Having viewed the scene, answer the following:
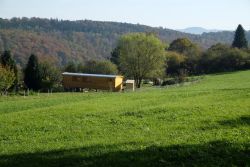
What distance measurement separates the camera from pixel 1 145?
12.3 meters

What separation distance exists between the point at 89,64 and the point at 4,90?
33.7m

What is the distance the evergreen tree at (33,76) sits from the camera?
6731 centimetres

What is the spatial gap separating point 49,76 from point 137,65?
51.8 feet

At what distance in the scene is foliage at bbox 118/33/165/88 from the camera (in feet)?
232

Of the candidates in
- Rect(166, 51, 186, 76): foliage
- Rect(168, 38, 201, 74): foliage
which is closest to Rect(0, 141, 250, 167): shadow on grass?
Rect(166, 51, 186, 76): foliage

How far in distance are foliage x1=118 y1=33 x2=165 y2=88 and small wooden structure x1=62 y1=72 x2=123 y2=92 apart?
9.82 meters

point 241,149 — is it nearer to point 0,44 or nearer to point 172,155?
point 172,155

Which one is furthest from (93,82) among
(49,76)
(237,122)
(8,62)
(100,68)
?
(237,122)

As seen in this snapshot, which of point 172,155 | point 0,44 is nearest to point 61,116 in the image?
point 172,155

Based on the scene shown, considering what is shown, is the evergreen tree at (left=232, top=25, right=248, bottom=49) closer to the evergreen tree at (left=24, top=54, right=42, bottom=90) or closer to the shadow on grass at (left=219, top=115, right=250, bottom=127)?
the evergreen tree at (left=24, top=54, right=42, bottom=90)

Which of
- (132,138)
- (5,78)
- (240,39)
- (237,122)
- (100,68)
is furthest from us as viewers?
(240,39)

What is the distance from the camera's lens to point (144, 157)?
31.2 feet

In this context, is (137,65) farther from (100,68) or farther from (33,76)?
(33,76)

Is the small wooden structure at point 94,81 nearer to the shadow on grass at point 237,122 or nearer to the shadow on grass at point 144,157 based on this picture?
the shadow on grass at point 237,122
